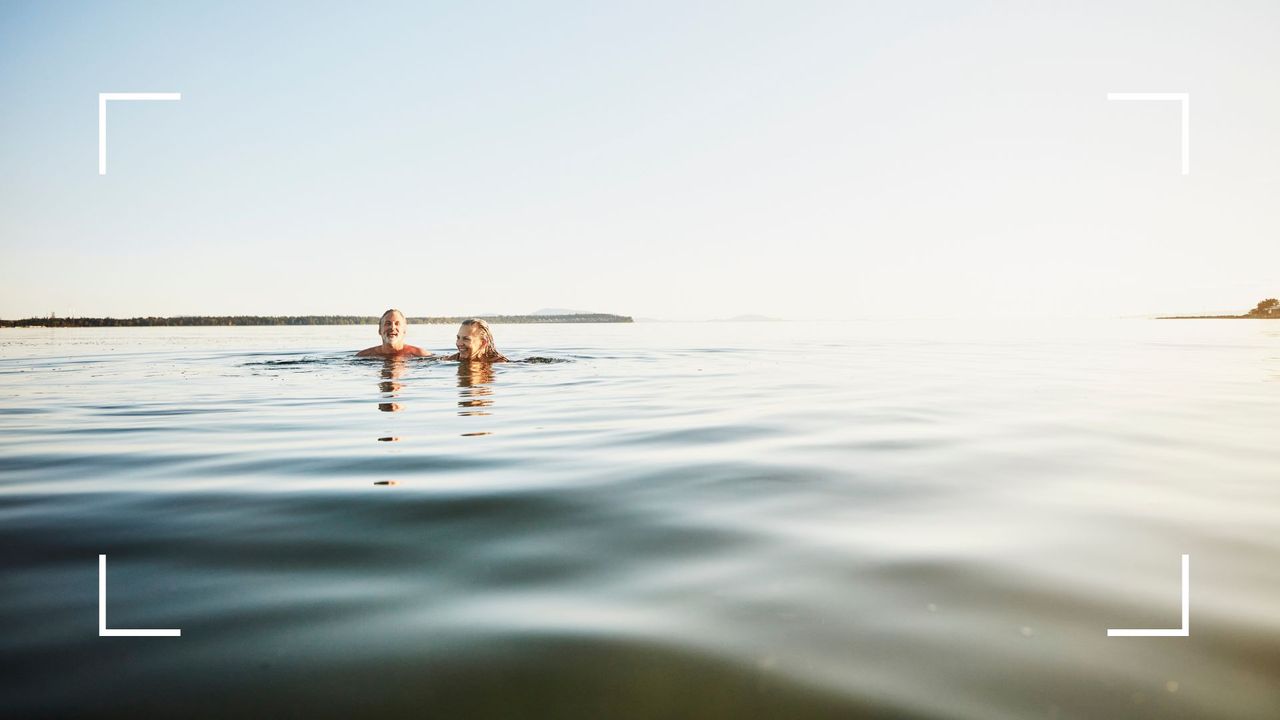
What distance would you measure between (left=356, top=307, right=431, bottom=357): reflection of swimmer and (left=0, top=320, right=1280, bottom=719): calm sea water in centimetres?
1072

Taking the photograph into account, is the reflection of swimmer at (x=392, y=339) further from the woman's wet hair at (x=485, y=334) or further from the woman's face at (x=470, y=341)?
the woman's wet hair at (x=485, y=334)

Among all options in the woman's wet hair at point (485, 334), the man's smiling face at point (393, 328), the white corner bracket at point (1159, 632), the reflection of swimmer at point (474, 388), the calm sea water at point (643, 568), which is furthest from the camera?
the man's smiling face at point (393, 328)

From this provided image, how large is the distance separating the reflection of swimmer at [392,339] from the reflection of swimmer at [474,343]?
1.67 m

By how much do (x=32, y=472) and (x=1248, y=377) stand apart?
63.5ft

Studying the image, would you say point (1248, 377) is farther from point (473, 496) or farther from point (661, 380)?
point (473, 496)

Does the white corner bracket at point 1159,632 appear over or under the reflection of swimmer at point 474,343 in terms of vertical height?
under

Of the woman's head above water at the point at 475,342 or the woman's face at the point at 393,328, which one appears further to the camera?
the woman's face at the point at 393,328

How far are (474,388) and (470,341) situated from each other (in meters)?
5.14

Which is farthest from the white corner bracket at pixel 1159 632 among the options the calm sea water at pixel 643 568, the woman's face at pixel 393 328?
the woman's face at pixel 393 328

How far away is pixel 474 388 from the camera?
13.6 m

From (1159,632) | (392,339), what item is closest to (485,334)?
(392,339)

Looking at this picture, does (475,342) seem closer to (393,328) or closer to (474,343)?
(474,343)

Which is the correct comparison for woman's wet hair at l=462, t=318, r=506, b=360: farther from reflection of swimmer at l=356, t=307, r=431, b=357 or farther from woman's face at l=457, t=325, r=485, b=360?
reflection of swimmer at l=356, t=307, r=431, b=357

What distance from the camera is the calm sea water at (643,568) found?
2508 mm
